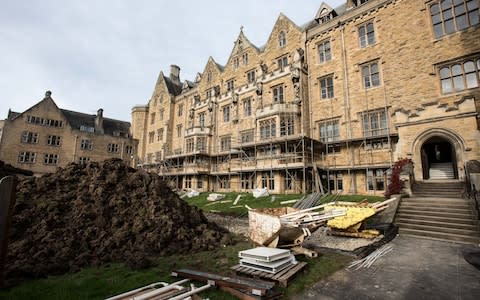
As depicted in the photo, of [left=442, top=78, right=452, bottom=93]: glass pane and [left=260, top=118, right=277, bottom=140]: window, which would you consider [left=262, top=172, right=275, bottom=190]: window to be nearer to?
[left=260, top=118, right=277, bottom=140]: window

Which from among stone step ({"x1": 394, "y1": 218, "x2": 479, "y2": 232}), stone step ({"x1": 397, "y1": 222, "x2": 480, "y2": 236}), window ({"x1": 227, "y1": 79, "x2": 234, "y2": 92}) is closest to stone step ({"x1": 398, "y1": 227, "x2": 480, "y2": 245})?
stone step ({"x1": 397, "y1": 222, "x2": 480, "y2": 236})

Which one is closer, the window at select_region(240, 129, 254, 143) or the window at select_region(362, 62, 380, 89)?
the window at select_region(362, 62, 380, 89)

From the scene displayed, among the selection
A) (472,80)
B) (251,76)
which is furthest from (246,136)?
(472,80)

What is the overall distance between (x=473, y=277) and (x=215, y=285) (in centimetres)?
610

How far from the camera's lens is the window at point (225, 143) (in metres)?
30.1

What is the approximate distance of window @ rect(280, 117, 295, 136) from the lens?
74.8 feet

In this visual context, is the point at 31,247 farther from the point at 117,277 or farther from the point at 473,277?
the point at 473,277

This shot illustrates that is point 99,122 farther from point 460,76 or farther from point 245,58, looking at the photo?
point 460,76

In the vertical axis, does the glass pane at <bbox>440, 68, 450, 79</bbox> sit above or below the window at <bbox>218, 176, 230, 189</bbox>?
above

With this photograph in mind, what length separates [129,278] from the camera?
598 centimetres

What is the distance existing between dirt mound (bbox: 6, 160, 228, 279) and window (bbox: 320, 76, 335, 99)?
17.4 metres

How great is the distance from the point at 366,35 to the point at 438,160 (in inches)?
489

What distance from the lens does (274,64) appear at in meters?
27.4

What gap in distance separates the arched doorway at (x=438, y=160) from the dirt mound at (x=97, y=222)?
15236 mm
